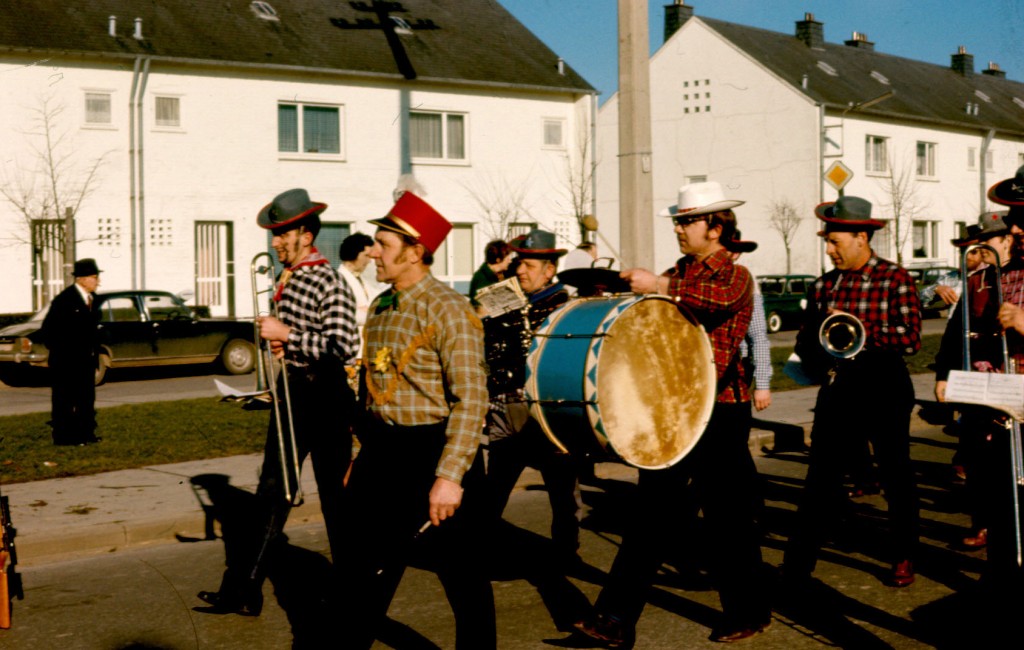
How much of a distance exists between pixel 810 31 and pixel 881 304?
46.4 m

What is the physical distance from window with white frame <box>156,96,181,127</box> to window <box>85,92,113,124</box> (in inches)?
45.8

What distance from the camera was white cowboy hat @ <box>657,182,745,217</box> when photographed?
5.48 meters

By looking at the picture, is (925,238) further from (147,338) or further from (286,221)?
(286,221)

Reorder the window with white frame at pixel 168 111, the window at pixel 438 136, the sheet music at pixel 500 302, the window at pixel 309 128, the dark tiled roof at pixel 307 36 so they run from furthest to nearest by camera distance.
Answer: the window at pixel 438 136 < the window at pixel 309 128 < the window with white frame at pixel 168 111 < the dark tiled roof at pixel 307 36 < the sheet music at pixel 500 302

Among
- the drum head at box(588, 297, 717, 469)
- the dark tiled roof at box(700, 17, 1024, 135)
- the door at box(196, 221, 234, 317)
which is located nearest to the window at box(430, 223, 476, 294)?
the door at box(196, 221, 234, 317)

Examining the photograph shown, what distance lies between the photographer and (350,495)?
4.34 meters

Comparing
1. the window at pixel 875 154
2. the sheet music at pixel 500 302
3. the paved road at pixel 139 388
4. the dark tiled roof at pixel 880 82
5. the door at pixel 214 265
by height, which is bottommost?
the paved road at pixel 139 388

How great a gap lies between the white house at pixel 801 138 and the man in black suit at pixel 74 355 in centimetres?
3157

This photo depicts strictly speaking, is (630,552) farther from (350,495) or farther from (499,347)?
(350,495)

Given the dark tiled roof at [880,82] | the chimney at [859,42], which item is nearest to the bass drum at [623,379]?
the dark tiled roof at [880,82]

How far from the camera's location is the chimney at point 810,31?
49750 millimetres

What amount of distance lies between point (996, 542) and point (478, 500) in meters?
2.19

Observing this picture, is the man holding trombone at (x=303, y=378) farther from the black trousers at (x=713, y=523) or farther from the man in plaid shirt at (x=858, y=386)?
the man in plaid shirt at (x=858, y=386)

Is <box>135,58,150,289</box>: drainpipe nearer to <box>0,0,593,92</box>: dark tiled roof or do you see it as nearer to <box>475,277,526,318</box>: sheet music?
<box>0,0,593,92</box>: dark tiled roof
